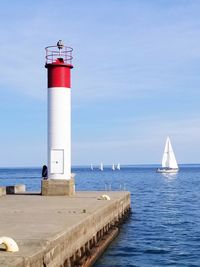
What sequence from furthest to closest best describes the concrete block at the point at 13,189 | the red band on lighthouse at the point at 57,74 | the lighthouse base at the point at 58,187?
the concrete block at the point at 13,189
the red band on lighthouse at the point at 57,74
the lighthouse base at the point at 58,187

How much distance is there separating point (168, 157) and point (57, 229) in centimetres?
12825

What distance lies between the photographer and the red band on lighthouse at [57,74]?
27.1 metres

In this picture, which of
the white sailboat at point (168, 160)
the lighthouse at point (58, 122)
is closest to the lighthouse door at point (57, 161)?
the lighthouse at point (58, 122)

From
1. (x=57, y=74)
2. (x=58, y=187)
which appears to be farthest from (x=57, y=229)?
(x=57, y=74)

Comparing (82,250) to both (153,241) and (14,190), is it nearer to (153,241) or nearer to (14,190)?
(153,241)

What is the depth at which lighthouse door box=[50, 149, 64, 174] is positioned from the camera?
27406 mm

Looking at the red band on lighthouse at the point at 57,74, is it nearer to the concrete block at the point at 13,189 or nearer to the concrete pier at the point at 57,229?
the concrete pier at the point at 57,229

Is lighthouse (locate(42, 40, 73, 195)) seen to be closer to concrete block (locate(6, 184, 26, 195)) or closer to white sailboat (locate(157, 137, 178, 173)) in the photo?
concrete block (locate(6, 184, 26, 195))

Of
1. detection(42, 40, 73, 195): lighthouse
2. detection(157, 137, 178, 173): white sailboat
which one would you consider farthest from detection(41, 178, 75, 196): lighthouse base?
detection(157, 137, 178, 173): white sailboat

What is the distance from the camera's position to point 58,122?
1069 inches

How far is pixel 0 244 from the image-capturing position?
11406mm

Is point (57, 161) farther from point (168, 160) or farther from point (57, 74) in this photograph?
point (168, 160)

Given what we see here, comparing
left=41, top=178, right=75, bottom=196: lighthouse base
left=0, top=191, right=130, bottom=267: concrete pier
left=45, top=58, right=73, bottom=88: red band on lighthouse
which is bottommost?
left=0, top=191, right=130, bottom=267: concrete pier

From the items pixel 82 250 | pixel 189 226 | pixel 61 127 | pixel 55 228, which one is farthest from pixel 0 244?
pixel 189 226
